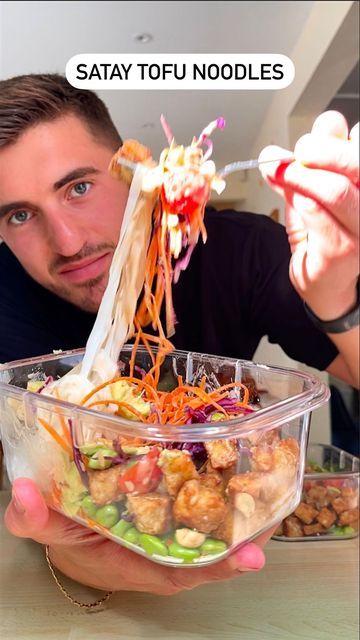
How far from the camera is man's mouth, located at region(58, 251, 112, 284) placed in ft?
1.87

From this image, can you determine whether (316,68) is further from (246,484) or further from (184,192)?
(246,484)

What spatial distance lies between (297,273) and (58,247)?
0.29 m

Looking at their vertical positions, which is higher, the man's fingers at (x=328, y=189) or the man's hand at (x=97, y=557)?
the man's fingers at (x=328, y=189)

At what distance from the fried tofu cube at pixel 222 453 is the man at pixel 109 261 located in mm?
76

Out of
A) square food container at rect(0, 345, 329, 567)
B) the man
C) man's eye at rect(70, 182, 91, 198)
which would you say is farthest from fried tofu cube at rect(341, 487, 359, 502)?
man's eye at rect(70, 182, 91, 198)

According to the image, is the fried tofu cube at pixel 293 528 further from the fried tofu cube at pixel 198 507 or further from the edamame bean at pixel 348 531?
the fried tofu cube at pixel 198 507

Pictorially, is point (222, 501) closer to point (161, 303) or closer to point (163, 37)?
point (161, 303)

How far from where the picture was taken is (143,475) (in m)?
0.30

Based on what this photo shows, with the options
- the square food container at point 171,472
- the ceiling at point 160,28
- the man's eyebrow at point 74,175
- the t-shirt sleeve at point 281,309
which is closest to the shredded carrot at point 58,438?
the square food container at point 171,472

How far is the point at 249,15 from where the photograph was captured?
1.25 meters

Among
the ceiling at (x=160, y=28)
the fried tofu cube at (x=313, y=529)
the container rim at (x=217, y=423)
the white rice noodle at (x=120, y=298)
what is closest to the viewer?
the container rim at (x=217, y=423)

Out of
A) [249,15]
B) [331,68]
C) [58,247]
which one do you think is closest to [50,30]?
[249,15]

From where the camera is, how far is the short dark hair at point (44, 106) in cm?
56

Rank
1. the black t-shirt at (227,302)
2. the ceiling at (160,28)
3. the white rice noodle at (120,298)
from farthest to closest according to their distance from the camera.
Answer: the ceiling at (160,28) → the black t-shirt at (227,302) → the white rice noodle at (120,298)
